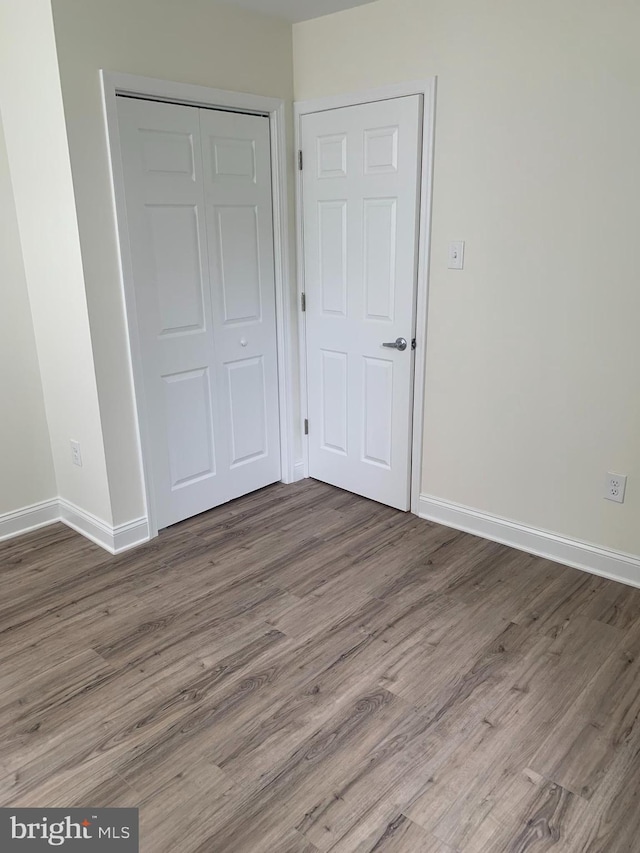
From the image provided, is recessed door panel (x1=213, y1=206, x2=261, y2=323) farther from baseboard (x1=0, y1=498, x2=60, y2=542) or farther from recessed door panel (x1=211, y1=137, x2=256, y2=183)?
baseboard (x1=0, y1=498, x2=60, y2=542)

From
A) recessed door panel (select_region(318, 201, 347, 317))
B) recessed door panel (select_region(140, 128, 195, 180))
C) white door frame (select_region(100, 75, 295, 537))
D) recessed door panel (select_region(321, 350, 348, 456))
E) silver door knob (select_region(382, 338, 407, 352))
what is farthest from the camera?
recessed door panel (select_region(321, 350, 348, 456))

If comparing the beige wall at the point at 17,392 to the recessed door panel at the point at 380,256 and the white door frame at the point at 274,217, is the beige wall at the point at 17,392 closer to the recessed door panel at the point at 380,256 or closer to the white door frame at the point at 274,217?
the white door frame at the point at 274,217

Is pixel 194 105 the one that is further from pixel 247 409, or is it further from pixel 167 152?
pixel 247 409

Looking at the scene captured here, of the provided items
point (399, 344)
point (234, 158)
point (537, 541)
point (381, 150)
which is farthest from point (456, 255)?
point (537, 541)

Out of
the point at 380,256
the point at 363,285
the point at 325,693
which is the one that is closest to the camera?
the point at 325,693

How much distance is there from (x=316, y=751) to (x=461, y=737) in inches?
17.3

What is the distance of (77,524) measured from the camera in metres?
3.26

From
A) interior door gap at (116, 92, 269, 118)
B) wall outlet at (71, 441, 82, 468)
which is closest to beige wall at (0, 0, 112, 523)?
wall outlet at (71, 441, 82, 468)

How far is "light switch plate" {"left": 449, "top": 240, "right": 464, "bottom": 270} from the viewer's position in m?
2.84

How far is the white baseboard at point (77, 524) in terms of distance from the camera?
303cm

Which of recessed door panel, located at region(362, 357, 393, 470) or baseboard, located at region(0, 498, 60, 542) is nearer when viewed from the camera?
baseboard, located at region(0, 498, 60, 542)

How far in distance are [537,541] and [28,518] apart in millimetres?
2523

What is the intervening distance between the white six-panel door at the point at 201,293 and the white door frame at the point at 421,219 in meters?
0.18

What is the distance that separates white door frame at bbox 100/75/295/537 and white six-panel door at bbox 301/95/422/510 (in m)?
0.13
